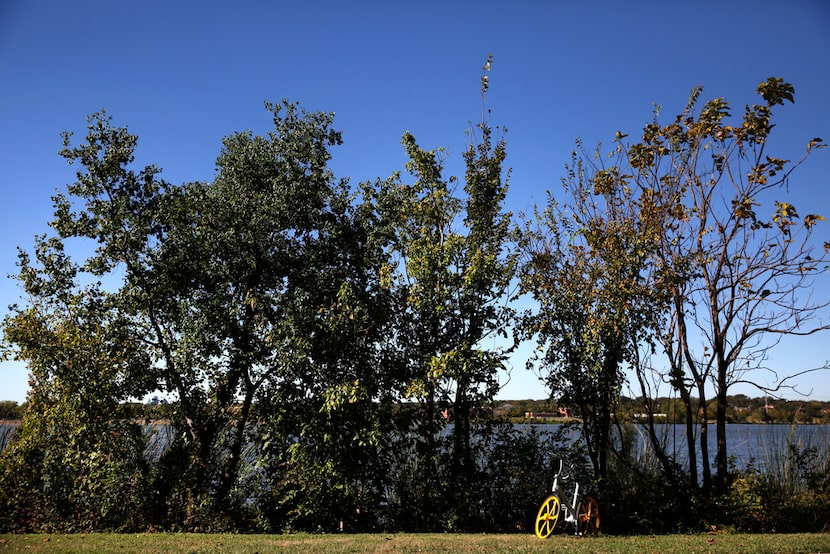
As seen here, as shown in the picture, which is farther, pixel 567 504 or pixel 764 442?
pixel 764 442

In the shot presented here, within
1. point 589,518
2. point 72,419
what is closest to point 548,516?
point 589,518

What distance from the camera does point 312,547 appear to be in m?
8.77

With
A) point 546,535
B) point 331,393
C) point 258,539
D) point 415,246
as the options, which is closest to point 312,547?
point 258,539

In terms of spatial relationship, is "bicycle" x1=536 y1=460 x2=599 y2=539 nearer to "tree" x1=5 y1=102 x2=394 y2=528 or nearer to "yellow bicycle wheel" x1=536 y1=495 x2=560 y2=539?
"yellow bicycle wheel" x1=536 y1=495 x2=560 y2=539

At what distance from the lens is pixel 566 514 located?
9.57 meters

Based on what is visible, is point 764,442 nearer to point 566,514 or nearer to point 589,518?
point 589,518

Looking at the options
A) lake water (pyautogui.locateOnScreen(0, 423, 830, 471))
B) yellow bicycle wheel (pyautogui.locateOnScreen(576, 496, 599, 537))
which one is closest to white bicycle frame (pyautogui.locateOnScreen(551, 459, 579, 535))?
yellow bicycle wheel (pyautogui.locateOnScreen(576, 496, 599, 537))

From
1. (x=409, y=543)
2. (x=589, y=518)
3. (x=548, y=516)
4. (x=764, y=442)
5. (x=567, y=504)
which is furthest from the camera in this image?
(x=764, y=442)

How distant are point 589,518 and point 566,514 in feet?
1.71

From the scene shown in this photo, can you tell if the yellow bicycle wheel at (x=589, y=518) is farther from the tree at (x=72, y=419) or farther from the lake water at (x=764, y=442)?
the tree at (x=72, y=419)

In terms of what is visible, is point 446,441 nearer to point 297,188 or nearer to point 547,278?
point 547,278

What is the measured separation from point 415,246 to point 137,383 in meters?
6.20

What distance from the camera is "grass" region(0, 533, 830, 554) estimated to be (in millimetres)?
8414

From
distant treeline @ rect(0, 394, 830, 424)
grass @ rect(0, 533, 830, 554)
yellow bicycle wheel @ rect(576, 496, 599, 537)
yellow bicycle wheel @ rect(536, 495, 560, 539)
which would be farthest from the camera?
distant treeline @ rect(0, 394, 830, 424)
